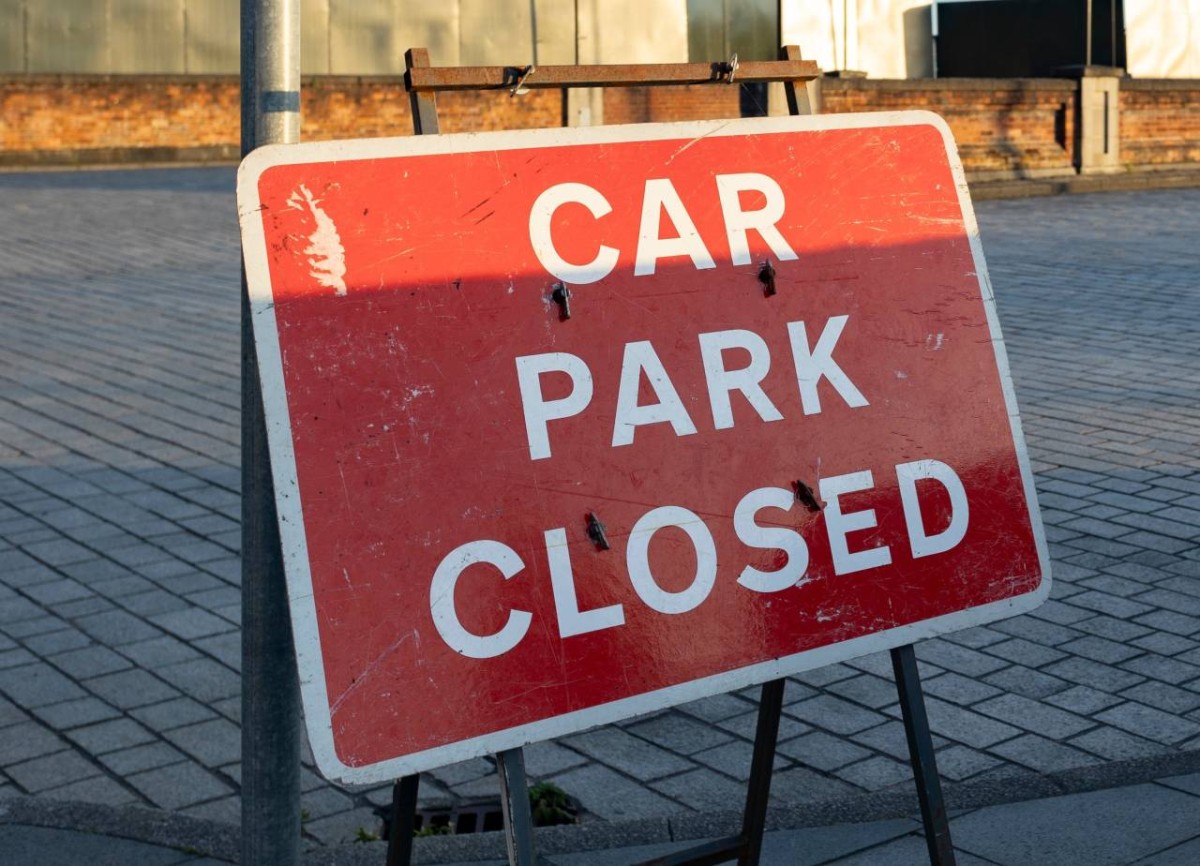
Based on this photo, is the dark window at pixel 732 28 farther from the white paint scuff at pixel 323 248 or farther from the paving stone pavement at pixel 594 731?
the white paint scuff at pixel 323 248

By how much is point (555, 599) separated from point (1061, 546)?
3.57 metres

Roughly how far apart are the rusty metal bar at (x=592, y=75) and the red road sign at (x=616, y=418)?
0.37 ft

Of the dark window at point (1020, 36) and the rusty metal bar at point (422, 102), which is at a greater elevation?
the dark window at point (1020, 36)

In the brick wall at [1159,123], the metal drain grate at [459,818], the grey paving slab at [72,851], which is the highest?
the brick wall at [1159,123]

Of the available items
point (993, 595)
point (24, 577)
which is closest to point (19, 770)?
point (24, 577)

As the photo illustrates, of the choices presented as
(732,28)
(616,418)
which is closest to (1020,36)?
(732,28)

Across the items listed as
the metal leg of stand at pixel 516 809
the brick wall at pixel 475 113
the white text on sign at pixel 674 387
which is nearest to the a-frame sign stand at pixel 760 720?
the metal leg of stand at pixel 516 809

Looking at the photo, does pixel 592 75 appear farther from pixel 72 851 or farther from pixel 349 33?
pixel 349 33

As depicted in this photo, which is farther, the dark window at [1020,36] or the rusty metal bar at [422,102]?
the dark window at [1020,36]

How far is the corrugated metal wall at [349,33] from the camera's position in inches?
1027

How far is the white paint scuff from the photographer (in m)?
2.28

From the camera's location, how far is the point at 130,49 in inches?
1050

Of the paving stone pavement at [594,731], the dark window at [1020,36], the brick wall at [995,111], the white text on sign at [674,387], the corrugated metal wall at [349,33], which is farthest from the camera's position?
the dark window at [1020,36]

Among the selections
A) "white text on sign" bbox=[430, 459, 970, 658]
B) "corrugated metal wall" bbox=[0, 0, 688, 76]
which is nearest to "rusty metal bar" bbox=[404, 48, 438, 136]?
"white text on sign" bbox=[430, 459, 970, 658]
